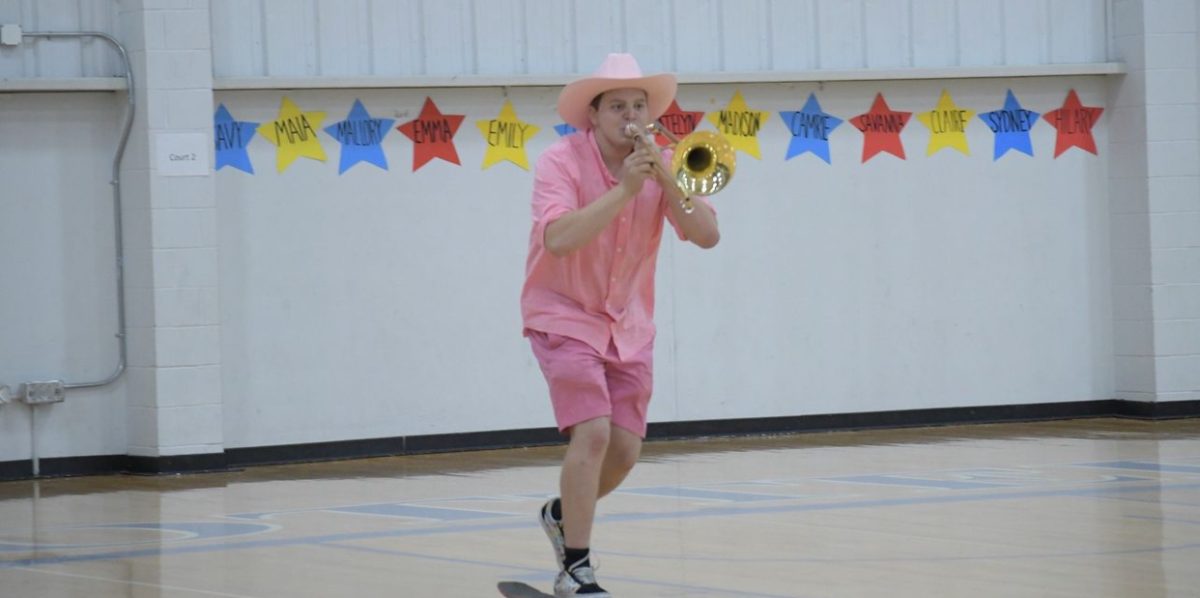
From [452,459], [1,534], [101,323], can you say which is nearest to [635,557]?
[1,534]

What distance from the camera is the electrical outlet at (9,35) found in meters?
10.3

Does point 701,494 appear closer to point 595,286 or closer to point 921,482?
point 921,482

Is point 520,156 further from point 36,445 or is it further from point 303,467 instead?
point 36,445

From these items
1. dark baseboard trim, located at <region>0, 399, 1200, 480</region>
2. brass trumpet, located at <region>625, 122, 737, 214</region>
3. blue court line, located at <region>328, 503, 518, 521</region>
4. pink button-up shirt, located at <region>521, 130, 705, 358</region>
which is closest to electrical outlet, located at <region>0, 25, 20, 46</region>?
dark baseboard trim, located at <region>0, 399, 1200, 480</region>

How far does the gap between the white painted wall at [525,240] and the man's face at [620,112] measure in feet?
18.2

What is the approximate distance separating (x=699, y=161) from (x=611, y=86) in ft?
1.15

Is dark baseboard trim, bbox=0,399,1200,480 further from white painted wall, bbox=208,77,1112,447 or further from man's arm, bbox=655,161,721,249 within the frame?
man's arm, bbox=655,161,721,249

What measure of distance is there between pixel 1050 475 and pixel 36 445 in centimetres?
564

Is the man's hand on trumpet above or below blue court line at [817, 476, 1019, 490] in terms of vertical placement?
above

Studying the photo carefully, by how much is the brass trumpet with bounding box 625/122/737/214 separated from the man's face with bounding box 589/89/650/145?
42mm

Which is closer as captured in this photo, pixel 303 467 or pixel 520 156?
pixel 303 467

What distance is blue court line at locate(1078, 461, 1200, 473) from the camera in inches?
361

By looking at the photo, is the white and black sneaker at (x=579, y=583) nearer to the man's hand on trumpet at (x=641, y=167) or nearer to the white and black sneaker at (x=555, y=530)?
Answer: the white and black sneaker at (x=555, y=530)

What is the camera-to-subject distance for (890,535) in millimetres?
7020
